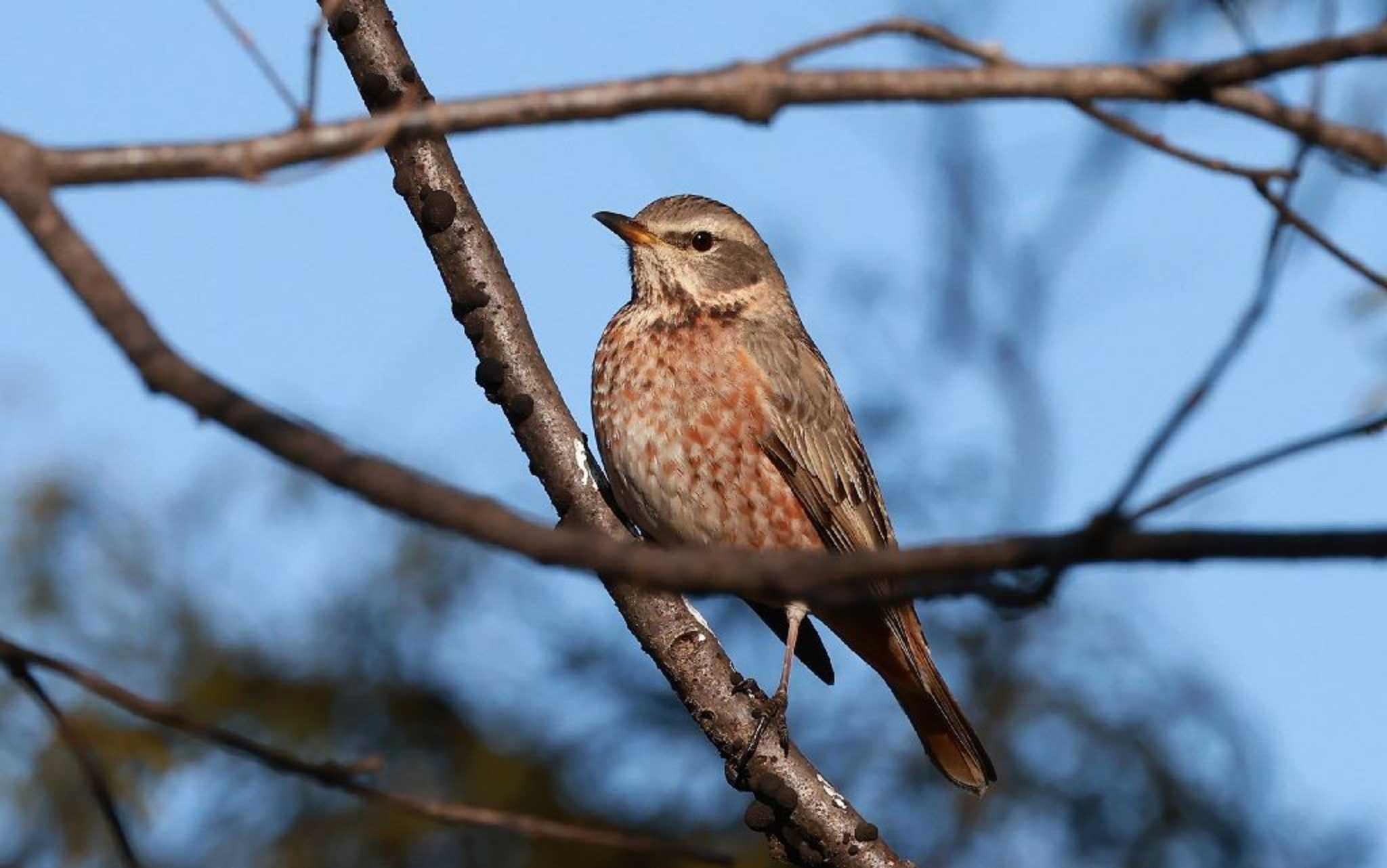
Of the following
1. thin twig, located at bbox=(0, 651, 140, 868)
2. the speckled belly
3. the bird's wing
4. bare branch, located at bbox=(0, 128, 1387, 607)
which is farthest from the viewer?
the bird's wing

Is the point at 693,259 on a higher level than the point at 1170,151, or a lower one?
higher

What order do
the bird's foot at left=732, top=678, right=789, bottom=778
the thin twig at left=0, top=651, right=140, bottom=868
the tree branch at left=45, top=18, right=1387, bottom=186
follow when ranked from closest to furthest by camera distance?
the tree branch at left=45, top=18, right=1387, bottom=186, the thin twig at left=0, top=651, right=140, bottom=868, the bird's foot at left=732, top=678, right=789, bottom=778

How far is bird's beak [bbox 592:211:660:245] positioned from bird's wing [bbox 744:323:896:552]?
0.54 metres

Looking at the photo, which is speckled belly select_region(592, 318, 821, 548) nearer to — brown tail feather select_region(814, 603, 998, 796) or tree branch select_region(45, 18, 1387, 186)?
brown tail feather select_region(814, 603, 998, 796)

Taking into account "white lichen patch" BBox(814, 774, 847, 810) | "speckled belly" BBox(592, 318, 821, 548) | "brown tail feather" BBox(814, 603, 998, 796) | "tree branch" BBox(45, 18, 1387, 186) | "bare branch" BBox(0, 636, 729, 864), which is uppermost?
"speckled belly" BBox(592, 318, 821, 548)

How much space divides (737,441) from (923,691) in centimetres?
111

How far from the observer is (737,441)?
6559 mm

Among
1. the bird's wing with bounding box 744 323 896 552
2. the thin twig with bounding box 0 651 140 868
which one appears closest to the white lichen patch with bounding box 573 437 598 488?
the bird's wing with bounding box 744 323 896 552

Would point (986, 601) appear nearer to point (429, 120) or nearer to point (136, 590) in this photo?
point (429, 120)

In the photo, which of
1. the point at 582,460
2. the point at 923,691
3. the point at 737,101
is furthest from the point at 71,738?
the point at 923,691

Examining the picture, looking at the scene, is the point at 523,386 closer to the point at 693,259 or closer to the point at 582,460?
the point at 582,460

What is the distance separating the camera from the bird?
6371 millimetres

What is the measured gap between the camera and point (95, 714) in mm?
8422

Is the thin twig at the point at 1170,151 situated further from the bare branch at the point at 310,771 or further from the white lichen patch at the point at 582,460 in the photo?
the white lichen patch at the point at 582,460
